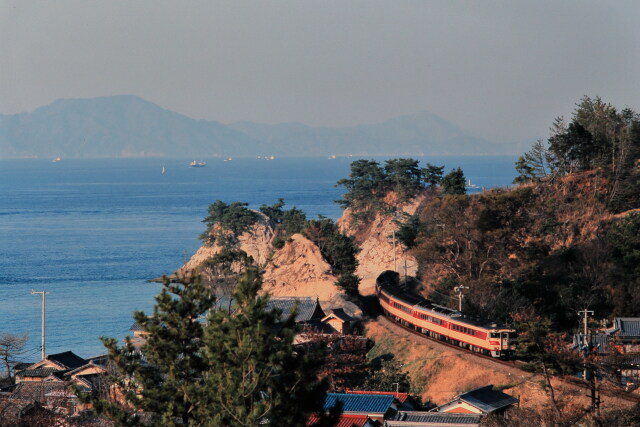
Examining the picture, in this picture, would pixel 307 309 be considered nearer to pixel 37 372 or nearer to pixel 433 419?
pixel 37 372

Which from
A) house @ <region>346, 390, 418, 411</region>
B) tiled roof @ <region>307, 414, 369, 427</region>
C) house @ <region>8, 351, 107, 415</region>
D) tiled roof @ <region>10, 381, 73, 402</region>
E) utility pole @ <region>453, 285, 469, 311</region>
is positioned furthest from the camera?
utility pole @ <region>453, 285, 469, 311</region>

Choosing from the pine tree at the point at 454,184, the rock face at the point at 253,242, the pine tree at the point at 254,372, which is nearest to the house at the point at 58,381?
the pine tree at the point at 254,372

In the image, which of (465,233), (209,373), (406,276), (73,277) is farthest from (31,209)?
(209,373)

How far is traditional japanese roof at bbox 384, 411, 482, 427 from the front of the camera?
63.4ft

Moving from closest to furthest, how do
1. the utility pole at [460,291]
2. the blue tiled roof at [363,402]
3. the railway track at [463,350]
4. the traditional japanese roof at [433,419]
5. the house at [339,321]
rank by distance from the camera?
the traditional japanese roof at [433,419], the blue tiled roof at [363,402], the railway track at [463,350], the utility pole at [460,291], the house at [339,321]

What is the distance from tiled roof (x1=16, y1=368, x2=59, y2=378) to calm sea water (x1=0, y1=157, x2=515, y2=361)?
11399 millimetres

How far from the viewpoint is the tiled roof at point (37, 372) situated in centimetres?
2823

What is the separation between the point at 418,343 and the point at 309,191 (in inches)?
4340

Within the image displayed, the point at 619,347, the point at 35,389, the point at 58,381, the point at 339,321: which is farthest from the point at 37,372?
the point at 619,347

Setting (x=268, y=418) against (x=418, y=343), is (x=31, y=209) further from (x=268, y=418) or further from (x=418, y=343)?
(x=268, y=418)

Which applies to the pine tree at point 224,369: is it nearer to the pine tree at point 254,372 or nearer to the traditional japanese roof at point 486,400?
the pine tree at point 254,372

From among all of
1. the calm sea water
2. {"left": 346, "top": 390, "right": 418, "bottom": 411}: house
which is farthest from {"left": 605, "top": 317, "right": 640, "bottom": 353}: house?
the calm sea water

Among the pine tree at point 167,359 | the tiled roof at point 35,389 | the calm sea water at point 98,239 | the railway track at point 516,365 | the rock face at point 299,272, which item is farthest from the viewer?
the calm sea water at point 98,239

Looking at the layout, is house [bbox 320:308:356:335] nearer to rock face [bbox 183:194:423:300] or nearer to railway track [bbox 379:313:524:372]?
railway track [bbox 379:313:524:372]
